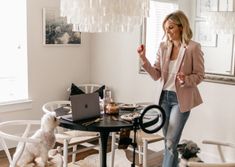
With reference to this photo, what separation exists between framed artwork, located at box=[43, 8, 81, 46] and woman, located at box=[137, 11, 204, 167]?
1775 mm

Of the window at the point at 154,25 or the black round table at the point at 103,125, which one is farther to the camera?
the window at the point at 154,25

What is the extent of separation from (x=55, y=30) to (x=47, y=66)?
18.1 inches

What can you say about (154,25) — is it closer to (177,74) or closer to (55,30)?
(55,30)

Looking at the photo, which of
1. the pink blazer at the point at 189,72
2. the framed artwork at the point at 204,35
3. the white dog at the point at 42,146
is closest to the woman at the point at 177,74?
the pink blazer at the point at 189,72

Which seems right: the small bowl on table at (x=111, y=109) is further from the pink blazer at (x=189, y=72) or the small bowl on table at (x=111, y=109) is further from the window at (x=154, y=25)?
the window at (x=154, y=25)

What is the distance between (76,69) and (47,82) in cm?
48

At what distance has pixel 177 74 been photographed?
2730 millimetres

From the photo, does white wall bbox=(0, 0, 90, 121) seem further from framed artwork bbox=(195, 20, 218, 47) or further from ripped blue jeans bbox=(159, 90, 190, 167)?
ripped blue jeans bbox=(159, 90, 190, 167)

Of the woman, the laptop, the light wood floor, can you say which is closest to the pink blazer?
the woman

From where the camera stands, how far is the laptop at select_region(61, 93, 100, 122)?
246 centimetres

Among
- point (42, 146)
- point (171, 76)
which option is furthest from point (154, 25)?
point (42, 146)

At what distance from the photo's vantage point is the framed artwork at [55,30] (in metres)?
4.17

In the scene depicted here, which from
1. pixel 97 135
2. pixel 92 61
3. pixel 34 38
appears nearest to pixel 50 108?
pixel 97 135

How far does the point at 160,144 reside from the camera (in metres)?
4.08
